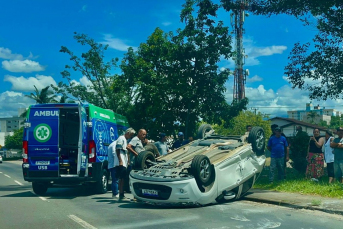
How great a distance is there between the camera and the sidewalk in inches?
332

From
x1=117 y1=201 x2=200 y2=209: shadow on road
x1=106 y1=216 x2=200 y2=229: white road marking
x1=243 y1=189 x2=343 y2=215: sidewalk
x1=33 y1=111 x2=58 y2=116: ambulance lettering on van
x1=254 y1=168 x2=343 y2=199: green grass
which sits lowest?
x1=117 y1=201 x2=200 y2=209: shadow on road

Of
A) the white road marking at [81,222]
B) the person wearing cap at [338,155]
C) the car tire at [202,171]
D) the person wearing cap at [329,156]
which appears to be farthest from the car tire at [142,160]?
the person wearing cap at [329,156]

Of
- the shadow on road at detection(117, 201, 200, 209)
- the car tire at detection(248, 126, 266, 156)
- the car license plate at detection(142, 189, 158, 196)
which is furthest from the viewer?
the car tire at detection(248, 126, 266, 156)

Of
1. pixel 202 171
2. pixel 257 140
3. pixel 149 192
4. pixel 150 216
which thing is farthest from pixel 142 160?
pixel 257 140

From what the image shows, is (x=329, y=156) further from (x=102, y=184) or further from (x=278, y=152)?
(x=102, y=184)

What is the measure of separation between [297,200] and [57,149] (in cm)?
640

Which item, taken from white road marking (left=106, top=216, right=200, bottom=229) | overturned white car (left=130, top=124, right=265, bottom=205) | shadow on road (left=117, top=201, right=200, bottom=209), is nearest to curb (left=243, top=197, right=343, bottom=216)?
overturned white car (left=130, top=124, right=265, bottom=205)

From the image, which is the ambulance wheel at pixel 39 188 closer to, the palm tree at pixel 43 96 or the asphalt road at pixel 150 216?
the asphalt road at pixel 150 216

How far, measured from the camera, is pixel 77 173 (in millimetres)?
11352

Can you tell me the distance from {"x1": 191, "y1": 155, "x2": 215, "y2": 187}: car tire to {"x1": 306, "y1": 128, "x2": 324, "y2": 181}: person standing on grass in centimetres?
512

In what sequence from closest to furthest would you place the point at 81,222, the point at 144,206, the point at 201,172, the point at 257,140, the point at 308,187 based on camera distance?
the point at 81,222 → the point at 201,172 → the point at 144,206 → the point at 257,140 → the point at 308,187

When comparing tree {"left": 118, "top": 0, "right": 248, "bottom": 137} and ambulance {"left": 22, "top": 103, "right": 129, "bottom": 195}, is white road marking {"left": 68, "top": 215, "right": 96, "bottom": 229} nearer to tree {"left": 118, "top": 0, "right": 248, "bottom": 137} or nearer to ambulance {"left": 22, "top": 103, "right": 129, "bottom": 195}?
ambulance {"left": 22, "top": 103, "right": 129, "bottom": 195}

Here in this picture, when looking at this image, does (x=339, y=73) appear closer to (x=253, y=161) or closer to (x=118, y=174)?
(x=253, y=161)

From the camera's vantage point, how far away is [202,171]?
345 inches
